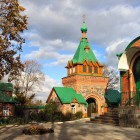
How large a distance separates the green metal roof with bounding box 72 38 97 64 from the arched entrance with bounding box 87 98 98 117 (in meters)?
5.21

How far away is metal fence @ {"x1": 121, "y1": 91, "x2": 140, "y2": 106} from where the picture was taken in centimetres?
1727

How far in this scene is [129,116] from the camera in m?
15.3

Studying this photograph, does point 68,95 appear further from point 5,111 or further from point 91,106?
point 5,111

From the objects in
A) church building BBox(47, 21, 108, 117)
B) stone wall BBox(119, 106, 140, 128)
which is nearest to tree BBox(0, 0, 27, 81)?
stone wall BBox(119, 106, 140, 128)

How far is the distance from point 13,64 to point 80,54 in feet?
65.0

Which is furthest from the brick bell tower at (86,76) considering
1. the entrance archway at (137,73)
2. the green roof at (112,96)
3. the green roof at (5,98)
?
the entrance archway at (137,73)

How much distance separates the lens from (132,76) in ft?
63.3

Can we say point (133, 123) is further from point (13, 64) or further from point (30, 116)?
point (30, 116)

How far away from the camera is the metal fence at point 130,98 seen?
17.3m

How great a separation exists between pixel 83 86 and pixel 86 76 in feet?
4.87

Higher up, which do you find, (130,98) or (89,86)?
(89,86)

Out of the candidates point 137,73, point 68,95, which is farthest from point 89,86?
point 137,73

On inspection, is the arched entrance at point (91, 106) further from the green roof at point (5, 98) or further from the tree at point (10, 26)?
the tree at point (10, 26)

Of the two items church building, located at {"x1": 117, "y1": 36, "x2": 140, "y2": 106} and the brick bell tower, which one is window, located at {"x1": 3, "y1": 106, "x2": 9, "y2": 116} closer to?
the brick bell tower
